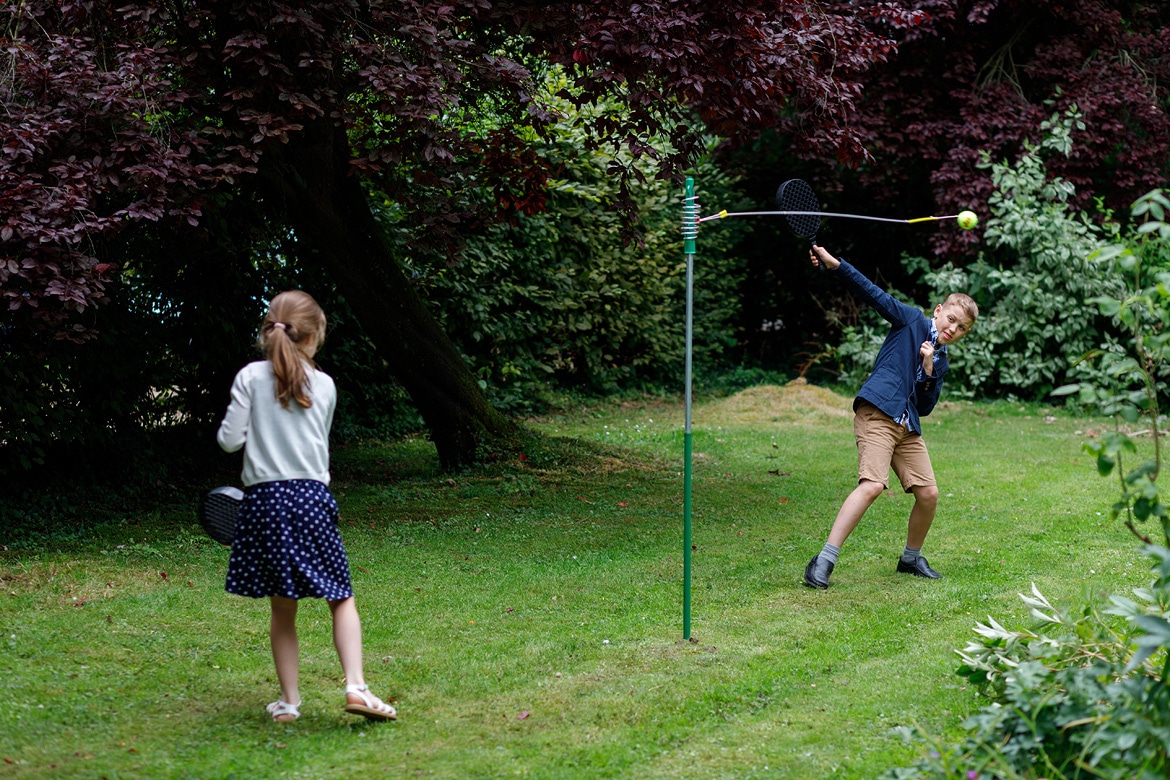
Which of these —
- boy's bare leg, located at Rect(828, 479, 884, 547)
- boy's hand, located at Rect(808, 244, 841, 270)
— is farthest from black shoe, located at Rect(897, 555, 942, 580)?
boy's hand, located at Rect(808, 244, 841, 270)

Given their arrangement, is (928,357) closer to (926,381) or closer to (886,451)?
(926,381)

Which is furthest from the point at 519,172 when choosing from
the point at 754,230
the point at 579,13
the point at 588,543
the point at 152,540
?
the point at 754,230

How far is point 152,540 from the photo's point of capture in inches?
289

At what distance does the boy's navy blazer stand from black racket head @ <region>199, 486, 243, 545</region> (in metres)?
3.53

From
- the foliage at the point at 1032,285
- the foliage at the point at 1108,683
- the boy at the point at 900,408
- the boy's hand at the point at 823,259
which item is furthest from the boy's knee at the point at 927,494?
the foliage at the point at 1032,285

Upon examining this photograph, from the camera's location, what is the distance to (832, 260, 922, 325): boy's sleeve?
236 inches

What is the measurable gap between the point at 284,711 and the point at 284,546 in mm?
694

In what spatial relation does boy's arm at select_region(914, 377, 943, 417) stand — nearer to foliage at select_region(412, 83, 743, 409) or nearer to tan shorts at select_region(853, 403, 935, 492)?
tan shorts at select_region(853, 403, 935, 492)

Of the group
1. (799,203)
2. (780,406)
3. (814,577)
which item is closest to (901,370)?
(799,203)

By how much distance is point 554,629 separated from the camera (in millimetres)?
5398

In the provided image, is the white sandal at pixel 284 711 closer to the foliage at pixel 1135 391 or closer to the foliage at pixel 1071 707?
the foliage at pixel 1071 707

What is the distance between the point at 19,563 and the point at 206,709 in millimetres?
2964

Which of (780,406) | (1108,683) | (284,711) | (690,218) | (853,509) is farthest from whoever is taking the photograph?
(780,406)

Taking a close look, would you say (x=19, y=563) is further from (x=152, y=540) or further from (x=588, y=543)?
(x=588, y=543)
